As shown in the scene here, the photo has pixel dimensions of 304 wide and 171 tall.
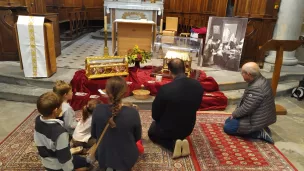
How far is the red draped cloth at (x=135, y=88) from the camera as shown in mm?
4047

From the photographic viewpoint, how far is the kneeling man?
254cm

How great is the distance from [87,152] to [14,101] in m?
2.29

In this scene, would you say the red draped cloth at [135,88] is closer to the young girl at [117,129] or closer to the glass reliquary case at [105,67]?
the glass reliquary case at [105,67]

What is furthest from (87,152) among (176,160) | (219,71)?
(219,71)

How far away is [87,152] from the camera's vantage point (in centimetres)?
288

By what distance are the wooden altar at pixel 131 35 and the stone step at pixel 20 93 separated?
2.41 meters

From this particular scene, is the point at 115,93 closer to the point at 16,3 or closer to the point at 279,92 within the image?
the point at 279,92

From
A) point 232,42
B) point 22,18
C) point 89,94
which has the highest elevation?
point 22,18

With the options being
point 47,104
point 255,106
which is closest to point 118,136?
point 47,104

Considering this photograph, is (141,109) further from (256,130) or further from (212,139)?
(256,130)

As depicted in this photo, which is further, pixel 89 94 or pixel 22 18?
pixel 22 18

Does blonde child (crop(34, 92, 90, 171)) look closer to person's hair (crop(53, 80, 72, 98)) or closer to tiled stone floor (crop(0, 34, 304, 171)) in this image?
person's hair (crop(53, 80, 72, 98))

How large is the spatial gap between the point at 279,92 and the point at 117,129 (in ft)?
14.6

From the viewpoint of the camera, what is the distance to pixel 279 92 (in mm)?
5293
